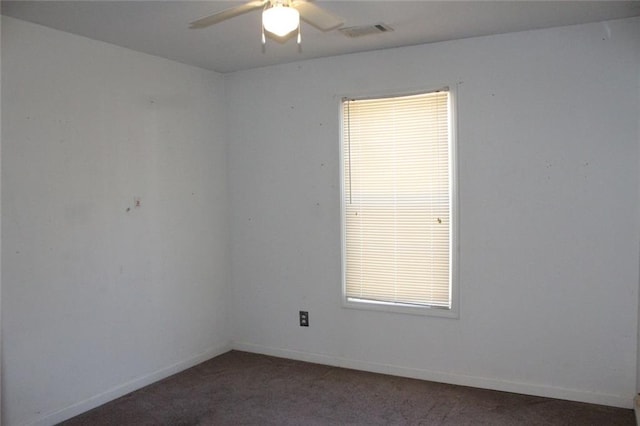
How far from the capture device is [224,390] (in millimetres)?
3758

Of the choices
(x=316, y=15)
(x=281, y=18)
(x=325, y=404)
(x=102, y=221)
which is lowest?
(x=325, y=404)

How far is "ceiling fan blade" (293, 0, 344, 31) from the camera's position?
2.74 m

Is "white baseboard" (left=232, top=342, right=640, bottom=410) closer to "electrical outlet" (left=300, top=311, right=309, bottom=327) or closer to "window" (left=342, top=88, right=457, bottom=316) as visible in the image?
"electrical outlet" (left=300, top=311, right=309, bottom=327)

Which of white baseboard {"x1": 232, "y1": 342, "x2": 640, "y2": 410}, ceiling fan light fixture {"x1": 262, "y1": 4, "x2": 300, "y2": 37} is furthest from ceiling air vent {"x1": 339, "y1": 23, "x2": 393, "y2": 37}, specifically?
white baseboard {"x1": 232, "y1": 342, "x2": 640, "y2": 410}

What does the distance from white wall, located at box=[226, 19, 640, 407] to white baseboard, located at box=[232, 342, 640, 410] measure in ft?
0.04

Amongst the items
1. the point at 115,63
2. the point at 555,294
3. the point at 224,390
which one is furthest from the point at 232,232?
the point at 555,294

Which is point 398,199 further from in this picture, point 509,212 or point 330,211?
point 509,212

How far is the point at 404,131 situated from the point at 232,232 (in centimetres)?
182

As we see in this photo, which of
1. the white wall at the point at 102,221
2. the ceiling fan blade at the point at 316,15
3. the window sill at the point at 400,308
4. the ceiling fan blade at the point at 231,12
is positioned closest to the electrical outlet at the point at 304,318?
the window sill at the point at 400,308

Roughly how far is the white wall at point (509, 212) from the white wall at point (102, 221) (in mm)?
694

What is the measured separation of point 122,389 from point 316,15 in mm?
2854

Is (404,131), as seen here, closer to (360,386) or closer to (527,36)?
(527,36)

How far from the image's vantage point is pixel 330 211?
4.20 metres

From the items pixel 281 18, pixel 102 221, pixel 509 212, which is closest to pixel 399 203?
pixel 509 212
